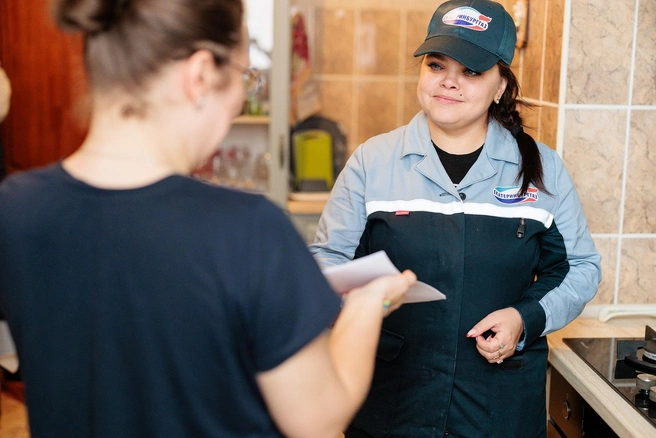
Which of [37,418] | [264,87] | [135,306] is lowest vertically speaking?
[37,418]

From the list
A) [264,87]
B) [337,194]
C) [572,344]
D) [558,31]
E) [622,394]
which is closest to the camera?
[622,394]

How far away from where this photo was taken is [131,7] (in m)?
0.85

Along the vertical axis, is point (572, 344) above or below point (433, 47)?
below

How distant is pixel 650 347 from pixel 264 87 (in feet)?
6.92

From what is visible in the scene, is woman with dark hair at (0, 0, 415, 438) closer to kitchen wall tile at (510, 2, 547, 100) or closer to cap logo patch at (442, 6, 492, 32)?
cap logo patch at (442, 6, 492, 32)

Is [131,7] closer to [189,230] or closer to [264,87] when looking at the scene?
[189,230]

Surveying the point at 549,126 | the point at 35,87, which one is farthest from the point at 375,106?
the point at 549,126

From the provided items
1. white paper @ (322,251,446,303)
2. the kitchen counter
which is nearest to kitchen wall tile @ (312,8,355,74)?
the kitchen counter

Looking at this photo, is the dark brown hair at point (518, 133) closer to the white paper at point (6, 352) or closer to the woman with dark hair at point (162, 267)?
the woman with dark hair at point (162, 267)

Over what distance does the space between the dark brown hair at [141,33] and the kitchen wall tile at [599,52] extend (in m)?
1.30

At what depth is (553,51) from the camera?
2000 millimetres

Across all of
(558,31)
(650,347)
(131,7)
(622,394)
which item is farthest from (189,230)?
(558,31)

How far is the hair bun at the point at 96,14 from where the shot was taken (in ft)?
2.80

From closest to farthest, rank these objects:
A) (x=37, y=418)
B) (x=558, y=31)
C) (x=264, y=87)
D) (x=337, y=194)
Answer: (x=37, y=418)
(x=337, y=194)
(x=558, y=31)
(x=264, y=87)
